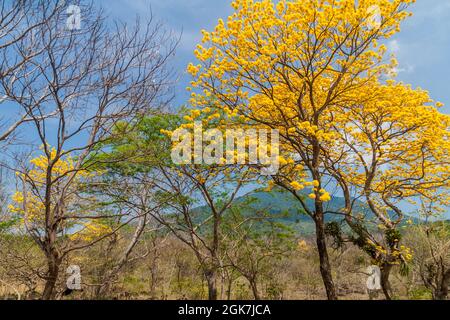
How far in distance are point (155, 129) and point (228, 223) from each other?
5066mm

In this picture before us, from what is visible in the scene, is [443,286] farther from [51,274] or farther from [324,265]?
[51,274]

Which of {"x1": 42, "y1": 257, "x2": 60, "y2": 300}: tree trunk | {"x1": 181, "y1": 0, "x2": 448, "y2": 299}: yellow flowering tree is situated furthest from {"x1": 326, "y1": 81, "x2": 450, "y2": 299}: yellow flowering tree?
{"x1": 42, "y1": 257, "x2": 60, "y2": 300}: tree trunk

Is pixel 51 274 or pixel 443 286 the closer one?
pixel 51 274

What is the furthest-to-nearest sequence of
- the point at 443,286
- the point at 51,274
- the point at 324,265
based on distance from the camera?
the point at 443,286 < the point at 324,265 < the point at 51,274

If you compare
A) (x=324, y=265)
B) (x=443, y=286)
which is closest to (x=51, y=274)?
(x=324, y=265)

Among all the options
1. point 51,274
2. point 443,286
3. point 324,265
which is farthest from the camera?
point 443,286

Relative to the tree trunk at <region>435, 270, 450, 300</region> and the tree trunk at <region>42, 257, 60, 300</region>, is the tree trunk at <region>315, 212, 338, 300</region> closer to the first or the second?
the tree trunk at <region>435, 270, 450, 300</region>

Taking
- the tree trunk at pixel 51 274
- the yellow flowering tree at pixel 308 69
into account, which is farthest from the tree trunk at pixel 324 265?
the tree trunk at pixel 51 274

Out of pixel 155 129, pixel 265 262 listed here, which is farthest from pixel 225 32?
pixel 265 262

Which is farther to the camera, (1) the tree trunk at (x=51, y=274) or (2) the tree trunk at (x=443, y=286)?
(2) the tree trunk at (x=443, y=286)

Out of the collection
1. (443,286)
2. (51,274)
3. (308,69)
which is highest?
(308,69)

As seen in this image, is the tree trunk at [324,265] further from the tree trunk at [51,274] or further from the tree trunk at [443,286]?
the tree trunk at [51,274]

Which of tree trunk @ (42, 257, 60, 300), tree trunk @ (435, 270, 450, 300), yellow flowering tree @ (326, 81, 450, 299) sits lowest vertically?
tree trunk @ (435, 270, 450, 300)
